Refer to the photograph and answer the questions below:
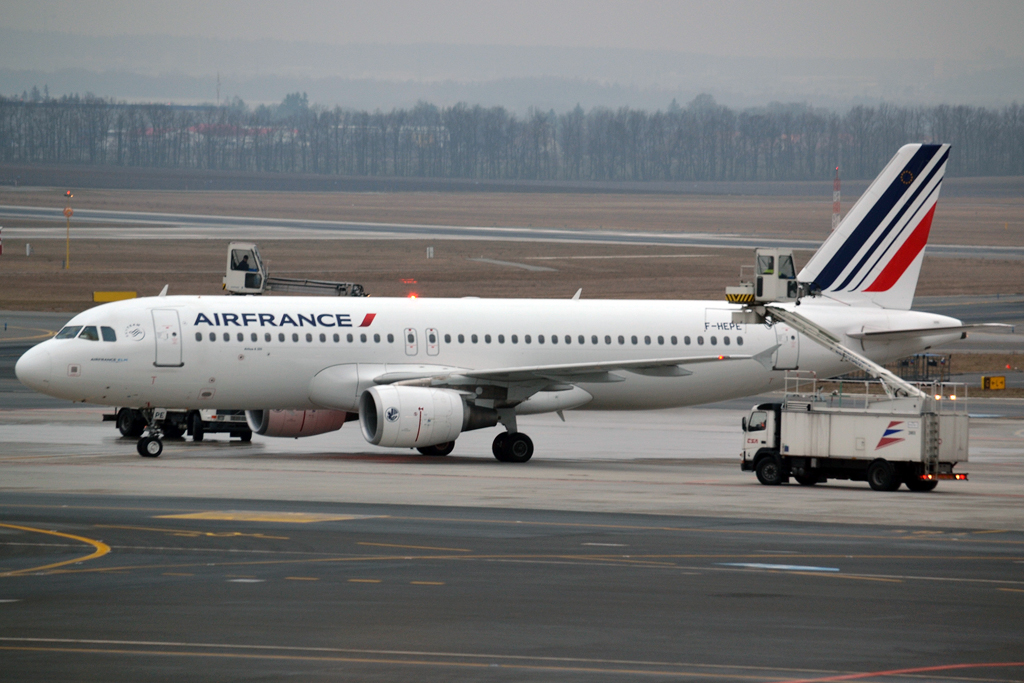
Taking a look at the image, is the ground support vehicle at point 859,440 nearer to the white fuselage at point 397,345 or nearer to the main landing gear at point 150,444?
the white fuselage at point 397,345

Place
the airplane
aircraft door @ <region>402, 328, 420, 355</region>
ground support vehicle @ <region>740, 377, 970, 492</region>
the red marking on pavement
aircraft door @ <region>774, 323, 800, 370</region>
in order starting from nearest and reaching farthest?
1. the red marking on pavement
2. ground support vehicle @ <region>740, 377, 970, 492</region>
3. the airplane
4. aircraft door @ <region>402, 328, 420, 355</region>
5. aircraft door @ <region>774, 323, 800, 370</region>

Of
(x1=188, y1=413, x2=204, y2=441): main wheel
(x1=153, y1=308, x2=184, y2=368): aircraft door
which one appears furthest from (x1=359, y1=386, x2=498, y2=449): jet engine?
(x1=188, y1=413, x2=204, y2=441): main wheel

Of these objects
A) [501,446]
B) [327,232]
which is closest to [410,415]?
[501,446]

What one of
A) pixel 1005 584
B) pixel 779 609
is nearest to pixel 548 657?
pixel 779 609

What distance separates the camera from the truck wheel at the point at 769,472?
3628 centimetres

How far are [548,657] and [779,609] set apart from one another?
4331 millimetres

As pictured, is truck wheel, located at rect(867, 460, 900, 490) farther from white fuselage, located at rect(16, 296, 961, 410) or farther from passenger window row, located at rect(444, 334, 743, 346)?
passenger window row, located at rect(444, 334, 743, 346)

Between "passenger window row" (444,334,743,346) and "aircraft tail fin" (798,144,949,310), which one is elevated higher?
"aircraft tail fin" (798,144,949,310)

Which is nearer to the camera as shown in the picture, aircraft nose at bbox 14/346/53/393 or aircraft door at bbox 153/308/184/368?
aircraft nose at bbox 14/346/53/393

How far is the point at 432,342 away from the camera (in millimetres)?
42688

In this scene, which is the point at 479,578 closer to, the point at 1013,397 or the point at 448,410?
the point at 448,410

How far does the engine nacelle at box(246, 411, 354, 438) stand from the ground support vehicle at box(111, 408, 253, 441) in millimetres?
2123

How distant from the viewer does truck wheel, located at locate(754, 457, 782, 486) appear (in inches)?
1428

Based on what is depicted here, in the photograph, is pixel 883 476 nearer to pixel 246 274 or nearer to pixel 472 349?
pixel 472 349
